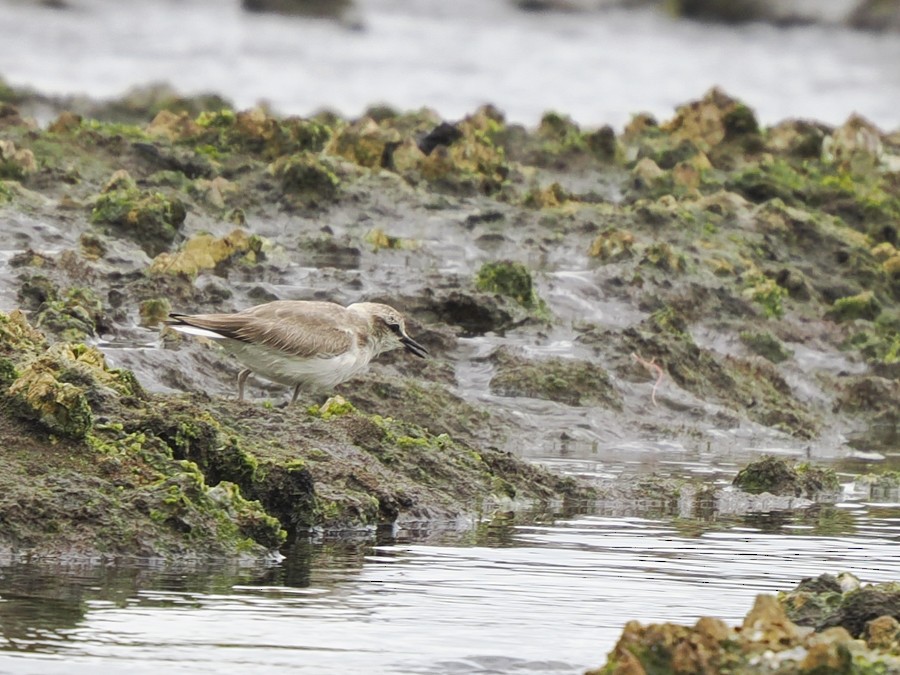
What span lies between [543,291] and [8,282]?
485 centimetres

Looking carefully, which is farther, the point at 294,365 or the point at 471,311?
the point at 471,311

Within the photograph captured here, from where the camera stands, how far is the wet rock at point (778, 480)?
11.9 meters

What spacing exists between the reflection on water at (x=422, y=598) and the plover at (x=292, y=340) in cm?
190

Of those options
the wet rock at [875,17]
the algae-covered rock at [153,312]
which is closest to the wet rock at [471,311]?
the algae-covered rock at [153,312]

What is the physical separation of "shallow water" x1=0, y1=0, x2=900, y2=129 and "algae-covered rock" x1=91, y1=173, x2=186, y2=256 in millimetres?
12966

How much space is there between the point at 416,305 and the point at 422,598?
26.3ft

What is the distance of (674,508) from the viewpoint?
11.3 meters

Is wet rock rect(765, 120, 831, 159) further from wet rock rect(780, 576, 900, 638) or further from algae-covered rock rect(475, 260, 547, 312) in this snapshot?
wet rock rect(780, 576, 900, 638)

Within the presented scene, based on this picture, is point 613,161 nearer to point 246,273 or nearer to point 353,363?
point 246,273

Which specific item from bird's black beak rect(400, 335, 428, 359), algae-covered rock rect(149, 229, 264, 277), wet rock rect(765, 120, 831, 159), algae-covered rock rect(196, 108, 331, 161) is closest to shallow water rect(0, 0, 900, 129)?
wet rock rect(765, 120, 831, 159)

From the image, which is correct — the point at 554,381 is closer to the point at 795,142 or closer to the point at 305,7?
the point at 795,142

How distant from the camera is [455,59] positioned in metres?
Result: 35.8

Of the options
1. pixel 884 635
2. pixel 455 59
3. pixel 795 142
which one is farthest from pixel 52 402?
pixel 455 59

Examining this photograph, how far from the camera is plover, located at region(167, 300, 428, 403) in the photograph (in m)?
11.5
